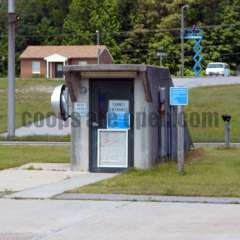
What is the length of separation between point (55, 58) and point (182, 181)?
73.6 meters

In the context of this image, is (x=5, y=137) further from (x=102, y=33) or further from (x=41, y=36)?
(x=41, y=36)

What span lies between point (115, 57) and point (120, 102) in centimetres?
7661

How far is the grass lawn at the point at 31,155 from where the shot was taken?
759 inches

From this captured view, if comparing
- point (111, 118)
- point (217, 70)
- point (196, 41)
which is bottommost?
point (111, 118)

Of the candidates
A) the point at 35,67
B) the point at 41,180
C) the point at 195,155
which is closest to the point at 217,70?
the point at 35,67

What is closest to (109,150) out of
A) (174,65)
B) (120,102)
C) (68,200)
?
(120,102)

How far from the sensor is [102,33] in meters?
93.9

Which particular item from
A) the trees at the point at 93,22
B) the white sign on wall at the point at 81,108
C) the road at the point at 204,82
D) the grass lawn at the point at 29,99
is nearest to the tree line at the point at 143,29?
the trees at the point at 93,22

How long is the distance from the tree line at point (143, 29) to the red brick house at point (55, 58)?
397cm

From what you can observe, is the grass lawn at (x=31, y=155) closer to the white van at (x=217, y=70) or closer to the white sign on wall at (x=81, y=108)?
the white sign on wall at (x=81, y=108)

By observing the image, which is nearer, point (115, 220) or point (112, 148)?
point (115, 220)

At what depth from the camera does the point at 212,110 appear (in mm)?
35781

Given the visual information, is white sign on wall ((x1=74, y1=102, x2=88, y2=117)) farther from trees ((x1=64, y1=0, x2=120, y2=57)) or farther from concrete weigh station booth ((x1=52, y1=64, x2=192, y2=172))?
trees ((x1=64, y1=0, x2=120, y2=57))

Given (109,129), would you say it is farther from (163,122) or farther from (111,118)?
(163,122)
